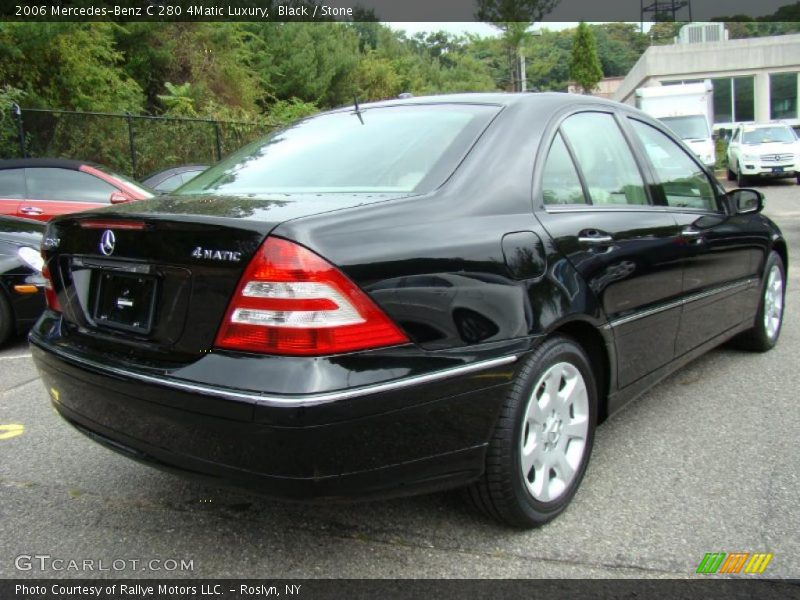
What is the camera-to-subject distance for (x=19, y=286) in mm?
5367

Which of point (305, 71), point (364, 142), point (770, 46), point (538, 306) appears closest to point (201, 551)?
point (538, 306)

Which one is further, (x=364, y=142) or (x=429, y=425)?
(x=364, y=142)

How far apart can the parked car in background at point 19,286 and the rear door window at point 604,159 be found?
410 centimetres

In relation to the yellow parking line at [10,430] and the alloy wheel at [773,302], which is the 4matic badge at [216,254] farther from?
the alloy wheel at [773,302]

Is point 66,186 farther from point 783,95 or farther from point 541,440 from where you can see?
point 783,95

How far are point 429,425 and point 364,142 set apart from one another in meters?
1.29

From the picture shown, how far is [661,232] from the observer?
130 inches

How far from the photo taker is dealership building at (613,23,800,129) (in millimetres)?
32156

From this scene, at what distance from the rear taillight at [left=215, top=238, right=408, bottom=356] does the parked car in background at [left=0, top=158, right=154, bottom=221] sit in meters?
7.04

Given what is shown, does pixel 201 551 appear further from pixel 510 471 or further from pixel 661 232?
pixel 661 232

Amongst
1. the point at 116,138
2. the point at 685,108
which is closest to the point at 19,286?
the point at 116,138

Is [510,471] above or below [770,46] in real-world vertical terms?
below

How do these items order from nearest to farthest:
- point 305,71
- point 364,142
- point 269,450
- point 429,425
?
point 269,450 < point 429,425 < point 364,142 < point 305,71

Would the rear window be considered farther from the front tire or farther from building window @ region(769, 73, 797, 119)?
building window @ region(769, 73, 797, 119)
